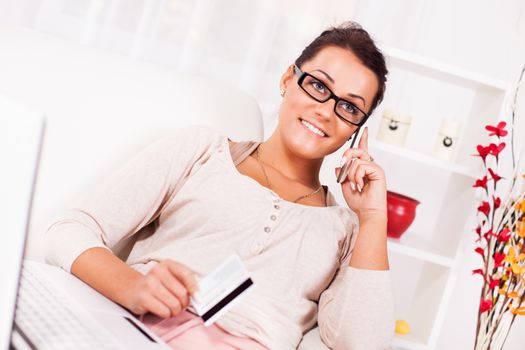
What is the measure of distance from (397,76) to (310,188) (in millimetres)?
1128

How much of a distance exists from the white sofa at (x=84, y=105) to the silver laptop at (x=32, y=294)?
321 millimetres

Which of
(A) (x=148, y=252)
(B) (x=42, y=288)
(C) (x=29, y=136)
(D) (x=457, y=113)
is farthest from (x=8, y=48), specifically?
(D) (x=457, y=113)

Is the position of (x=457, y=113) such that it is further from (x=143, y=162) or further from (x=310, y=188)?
(x=143, y=162)

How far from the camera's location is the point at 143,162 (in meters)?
1.26

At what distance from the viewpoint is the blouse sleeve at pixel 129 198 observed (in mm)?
1133

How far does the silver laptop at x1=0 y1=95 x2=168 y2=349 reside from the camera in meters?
0.57

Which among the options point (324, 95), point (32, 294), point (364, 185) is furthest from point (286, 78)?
point (32, 294)

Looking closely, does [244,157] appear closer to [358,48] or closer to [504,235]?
[358,48]

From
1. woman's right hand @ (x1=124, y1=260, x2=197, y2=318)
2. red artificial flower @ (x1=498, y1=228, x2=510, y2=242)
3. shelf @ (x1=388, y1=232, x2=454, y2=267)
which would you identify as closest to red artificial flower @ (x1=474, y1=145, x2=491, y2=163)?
red artificial flower @ (x1=498, y1=228, x2=510, y2=242)

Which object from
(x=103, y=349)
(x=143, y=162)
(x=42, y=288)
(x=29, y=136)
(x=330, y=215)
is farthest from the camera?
(x=330, y=215)

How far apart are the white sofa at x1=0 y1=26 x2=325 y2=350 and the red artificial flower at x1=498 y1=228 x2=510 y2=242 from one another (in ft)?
2.75

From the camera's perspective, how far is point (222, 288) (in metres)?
0.85

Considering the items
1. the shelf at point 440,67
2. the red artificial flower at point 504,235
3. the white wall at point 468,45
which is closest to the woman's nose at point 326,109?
the shelf at point 440,67

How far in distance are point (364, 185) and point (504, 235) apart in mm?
694
